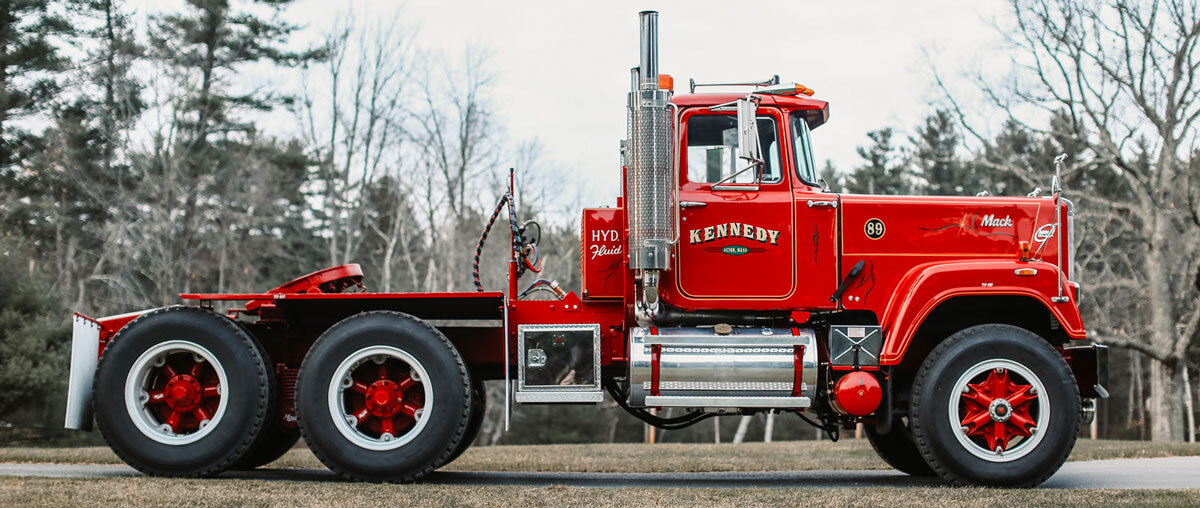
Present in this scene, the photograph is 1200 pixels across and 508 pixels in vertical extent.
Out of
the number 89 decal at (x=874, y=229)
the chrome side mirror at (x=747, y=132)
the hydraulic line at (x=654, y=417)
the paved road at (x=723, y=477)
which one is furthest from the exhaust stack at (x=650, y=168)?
the paved road at (x=723, y=477)

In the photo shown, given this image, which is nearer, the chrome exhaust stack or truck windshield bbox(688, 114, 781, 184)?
the chrome exhaust stack

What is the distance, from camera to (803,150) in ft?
28.5

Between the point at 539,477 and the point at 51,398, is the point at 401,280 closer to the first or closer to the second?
the point at 51,398

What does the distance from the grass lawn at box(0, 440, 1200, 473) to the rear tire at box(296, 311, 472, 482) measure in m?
2.12

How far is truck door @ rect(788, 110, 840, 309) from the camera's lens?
8.43 metres

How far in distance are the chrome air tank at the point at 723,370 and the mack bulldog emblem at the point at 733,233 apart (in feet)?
2.43

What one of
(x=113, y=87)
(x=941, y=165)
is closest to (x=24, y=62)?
(x=113, y=87)

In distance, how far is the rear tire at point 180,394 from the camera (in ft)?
27.0

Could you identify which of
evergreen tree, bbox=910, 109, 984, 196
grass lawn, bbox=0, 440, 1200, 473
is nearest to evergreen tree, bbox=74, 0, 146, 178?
grass lawn, bbox=0, 440, 1200, 473

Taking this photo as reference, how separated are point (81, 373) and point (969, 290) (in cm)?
677

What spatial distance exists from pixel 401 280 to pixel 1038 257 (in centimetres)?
3083

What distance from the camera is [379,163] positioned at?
3388 centimetres

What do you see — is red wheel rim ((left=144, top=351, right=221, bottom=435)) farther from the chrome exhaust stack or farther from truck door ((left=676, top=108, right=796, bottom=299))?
truck door ((left=676, top=108, right=796, bottom=299))

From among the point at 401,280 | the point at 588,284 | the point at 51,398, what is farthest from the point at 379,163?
the point at 588,284
